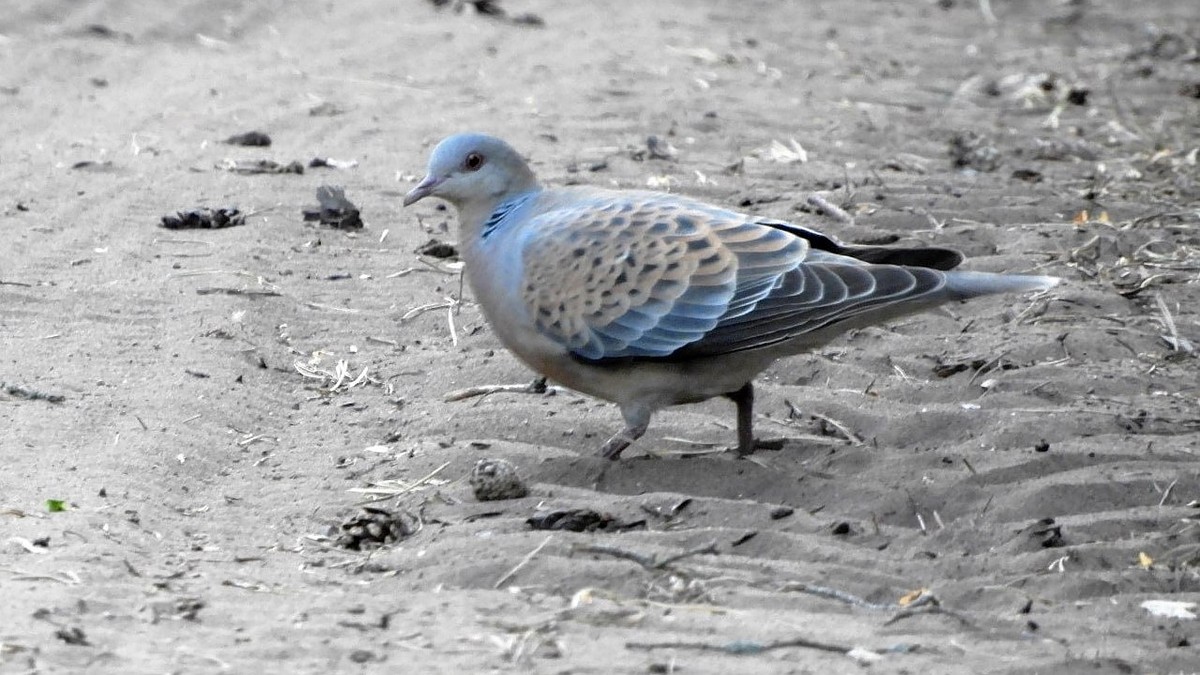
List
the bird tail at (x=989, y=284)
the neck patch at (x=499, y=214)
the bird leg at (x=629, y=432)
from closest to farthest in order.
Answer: the bird tail at (x=989, y=284) < the bird leg at (x=629, y=432) < the neck patch at (x=499, y=214)

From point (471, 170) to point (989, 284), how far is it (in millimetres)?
1526

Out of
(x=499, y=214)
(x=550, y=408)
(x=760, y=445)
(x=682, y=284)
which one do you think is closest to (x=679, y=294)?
(x=682, y=284)

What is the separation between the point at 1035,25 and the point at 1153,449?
8.77 m

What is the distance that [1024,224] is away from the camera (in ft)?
22.8

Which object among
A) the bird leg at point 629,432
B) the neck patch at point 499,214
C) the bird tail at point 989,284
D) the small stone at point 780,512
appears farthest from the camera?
the neck patch at point 499,214

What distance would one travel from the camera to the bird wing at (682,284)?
4.71 metres

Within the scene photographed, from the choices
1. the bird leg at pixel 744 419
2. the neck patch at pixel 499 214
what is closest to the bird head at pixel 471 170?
the neck patch at pixel 499 214

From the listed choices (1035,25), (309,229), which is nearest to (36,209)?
(309,229)

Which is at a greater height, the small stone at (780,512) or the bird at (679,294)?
the bird at (679,294)

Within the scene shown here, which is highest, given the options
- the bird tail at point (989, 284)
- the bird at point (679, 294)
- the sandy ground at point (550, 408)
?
the bird tail at point (989, 284)

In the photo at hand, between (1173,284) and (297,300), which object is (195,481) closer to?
(297,300)

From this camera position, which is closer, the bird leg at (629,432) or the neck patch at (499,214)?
the bird leg at (629,432)

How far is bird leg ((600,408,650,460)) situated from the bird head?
2.56ft

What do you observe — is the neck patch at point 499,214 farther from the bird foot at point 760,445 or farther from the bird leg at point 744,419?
the bird foot at point 760,445
